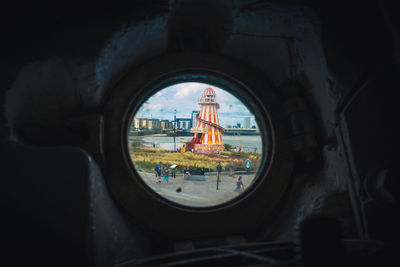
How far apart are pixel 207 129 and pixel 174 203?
350 cm

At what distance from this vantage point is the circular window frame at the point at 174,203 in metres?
1.21

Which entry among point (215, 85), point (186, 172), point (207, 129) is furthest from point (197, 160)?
point (215, 85)

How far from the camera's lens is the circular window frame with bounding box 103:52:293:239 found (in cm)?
121

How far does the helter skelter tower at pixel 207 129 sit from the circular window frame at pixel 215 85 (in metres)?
2.93

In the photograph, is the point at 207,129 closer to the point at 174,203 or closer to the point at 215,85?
the point at 215,85

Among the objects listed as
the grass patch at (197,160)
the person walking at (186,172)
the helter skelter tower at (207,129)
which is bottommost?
the person walking at (186,172)

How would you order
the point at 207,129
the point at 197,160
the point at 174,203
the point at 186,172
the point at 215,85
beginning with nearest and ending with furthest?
the point at 174,203, the point at 215,85, the point at 207,129, the point at 186,172, the point at 197,160

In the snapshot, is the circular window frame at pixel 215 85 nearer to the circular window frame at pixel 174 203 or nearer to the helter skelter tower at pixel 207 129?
the circular window frame at pixel 174 203

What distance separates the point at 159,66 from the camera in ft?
4.33

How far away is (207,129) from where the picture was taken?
4.70m

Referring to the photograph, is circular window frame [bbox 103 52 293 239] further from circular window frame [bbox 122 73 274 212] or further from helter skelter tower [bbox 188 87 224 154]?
helter skelter tower [bbox 188 87 224 154]

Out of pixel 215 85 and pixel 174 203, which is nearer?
pixel 174 203

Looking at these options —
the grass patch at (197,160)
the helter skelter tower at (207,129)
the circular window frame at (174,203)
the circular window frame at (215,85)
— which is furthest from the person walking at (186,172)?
the circular window frame at (174,203)

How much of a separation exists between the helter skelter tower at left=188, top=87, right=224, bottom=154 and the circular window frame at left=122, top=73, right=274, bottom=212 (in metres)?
2.93
